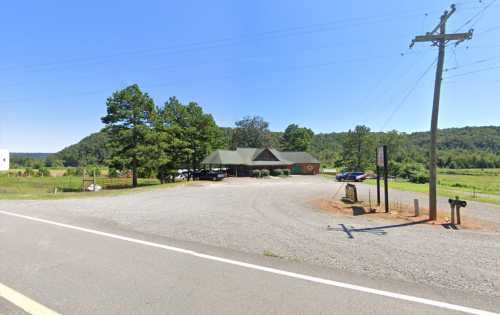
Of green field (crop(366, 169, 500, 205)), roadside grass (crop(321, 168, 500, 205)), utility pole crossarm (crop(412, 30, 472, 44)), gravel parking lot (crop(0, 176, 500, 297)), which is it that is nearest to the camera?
gravel parking lot (crop(0, 176, 500, 297))

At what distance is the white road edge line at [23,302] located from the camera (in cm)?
321

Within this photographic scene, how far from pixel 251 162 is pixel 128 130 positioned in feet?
77.2

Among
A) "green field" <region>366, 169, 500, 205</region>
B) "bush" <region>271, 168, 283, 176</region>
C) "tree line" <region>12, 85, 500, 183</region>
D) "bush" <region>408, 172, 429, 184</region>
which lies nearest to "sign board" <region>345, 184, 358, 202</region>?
"green field" <region>366, 169, 500, 205</region>

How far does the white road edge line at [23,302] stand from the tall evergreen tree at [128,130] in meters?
26.4

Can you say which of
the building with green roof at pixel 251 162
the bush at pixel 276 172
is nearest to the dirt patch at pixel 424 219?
the building with green roof at pixel 251 162

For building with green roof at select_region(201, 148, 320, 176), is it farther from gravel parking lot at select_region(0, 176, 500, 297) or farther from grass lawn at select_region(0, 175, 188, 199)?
gravel parking lot at select_region(0, 176, 500, 297)

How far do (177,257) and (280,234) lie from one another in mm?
3044

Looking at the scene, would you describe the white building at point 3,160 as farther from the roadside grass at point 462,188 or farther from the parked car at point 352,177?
the roadside grass at point 462,188

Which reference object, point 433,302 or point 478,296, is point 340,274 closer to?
point 433,302

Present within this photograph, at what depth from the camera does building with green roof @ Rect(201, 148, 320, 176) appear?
143ft

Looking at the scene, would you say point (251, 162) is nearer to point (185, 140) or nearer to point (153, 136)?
point (185, 140)

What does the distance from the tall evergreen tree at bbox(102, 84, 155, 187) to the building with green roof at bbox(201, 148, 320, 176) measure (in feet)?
47.2

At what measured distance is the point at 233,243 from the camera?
6320 mm

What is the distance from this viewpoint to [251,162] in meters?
47.7
